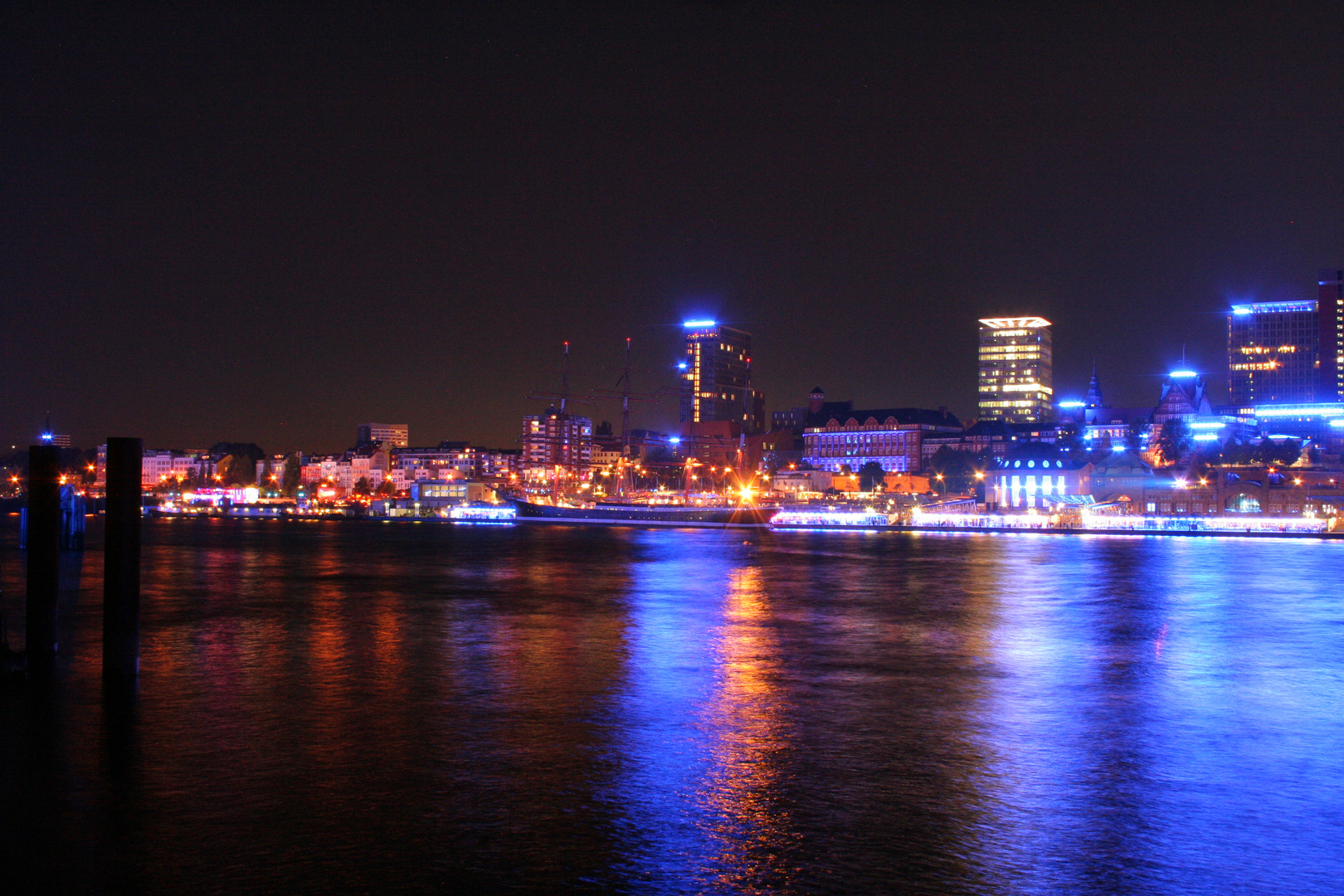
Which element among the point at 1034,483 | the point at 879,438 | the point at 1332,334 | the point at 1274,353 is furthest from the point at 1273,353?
the point at 1034,483

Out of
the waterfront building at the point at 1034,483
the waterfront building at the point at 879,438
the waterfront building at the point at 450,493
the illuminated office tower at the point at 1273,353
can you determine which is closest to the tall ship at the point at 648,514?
the waterfront building at the point at 1034,483

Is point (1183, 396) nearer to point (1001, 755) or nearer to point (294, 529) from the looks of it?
point (294, 529)

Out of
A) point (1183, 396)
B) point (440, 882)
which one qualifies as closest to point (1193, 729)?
point (440, 882)

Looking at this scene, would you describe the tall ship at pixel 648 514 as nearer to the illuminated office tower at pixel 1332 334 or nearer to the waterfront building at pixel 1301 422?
the waterfront building at pixel 1301 422

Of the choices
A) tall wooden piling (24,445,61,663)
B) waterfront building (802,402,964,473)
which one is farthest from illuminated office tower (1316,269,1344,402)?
tall wooden piling (24,445,61,663)

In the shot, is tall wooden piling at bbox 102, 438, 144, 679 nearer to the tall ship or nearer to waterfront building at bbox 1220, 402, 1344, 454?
the tall ship

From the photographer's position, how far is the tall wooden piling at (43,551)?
15.6 meters

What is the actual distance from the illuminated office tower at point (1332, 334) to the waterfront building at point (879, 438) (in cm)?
5908

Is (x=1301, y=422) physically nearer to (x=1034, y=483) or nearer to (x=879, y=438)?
(x=879, y=438)

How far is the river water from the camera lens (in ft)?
27.5

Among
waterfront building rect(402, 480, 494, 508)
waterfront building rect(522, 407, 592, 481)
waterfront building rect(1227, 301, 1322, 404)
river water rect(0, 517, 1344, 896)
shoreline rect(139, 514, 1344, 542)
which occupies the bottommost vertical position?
shoreline rect(139, 514, 1344, 542)

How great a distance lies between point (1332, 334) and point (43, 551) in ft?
657

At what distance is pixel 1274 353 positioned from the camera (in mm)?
183375

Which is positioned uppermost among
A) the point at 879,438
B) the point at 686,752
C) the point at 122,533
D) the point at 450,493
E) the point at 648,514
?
the point at 879,438
